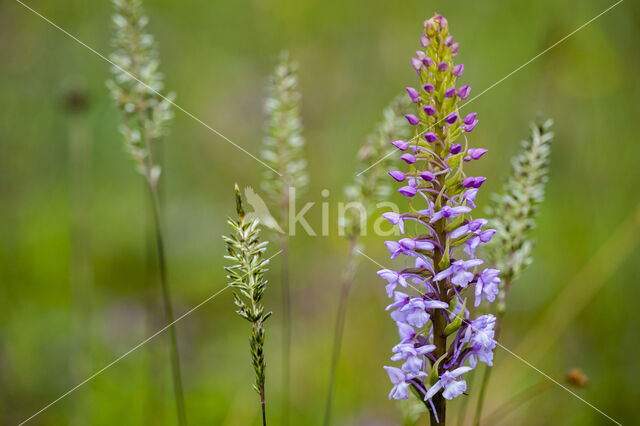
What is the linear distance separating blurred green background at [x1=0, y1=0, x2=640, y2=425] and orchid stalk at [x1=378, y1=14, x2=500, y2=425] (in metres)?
1.84

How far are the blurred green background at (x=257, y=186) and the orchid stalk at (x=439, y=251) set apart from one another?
184cm

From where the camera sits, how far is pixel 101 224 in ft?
15.5

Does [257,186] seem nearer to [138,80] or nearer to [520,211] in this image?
[138,80]

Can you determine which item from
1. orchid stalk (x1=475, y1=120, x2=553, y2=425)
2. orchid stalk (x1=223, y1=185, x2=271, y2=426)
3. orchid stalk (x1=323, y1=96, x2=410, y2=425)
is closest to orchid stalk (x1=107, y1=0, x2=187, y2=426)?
orchid stalk (x1=223, y1=185, x2=271, y2=426)

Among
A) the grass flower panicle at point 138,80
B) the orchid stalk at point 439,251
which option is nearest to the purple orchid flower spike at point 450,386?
the orchid stalk at point 439,251

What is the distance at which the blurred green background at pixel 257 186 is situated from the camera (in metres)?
3.34

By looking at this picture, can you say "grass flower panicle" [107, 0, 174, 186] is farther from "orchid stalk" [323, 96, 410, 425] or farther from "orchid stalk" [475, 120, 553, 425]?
"orchid stalk" [475, 120, 553, 425]

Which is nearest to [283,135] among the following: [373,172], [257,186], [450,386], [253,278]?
[373,172]

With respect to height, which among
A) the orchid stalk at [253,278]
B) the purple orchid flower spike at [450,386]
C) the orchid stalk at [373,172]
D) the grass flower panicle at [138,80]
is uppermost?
the grass flower panicle at [138,80]

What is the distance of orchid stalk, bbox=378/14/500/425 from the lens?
4.55ft

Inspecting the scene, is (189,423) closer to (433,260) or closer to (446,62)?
(433,260)

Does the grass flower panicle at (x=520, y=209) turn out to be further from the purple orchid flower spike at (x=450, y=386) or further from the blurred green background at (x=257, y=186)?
the blurred green background at (x=257, y=186)

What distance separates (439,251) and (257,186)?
352 centimetres

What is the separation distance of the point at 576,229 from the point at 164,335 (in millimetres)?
3301
